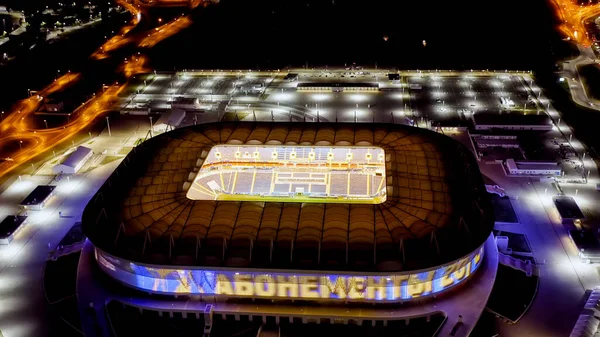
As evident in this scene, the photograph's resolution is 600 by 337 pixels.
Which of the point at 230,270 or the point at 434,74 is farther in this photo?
the point at 434,74

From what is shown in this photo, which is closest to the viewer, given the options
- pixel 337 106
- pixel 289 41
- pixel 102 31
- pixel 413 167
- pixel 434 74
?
pixel 413 167

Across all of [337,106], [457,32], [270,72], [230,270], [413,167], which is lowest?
[230,270]

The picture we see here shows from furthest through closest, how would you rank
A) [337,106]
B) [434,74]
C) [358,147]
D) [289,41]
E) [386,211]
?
[289,41] < [434,74] < [337,106] < [358,147] < [386,211]

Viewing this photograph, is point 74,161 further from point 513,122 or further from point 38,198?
point 513,122

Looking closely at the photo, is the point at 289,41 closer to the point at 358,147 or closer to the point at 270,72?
the point at 270,72

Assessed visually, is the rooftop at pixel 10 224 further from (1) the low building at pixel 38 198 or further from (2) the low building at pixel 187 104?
(2) the low building at pixel 187 104

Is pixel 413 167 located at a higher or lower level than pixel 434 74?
lower

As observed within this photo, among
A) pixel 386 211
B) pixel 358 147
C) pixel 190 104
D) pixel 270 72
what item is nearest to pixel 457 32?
pixel 270 72

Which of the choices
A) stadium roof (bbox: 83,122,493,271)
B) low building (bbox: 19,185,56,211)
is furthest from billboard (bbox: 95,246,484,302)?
low building (bbox: 19,185,56,211)
